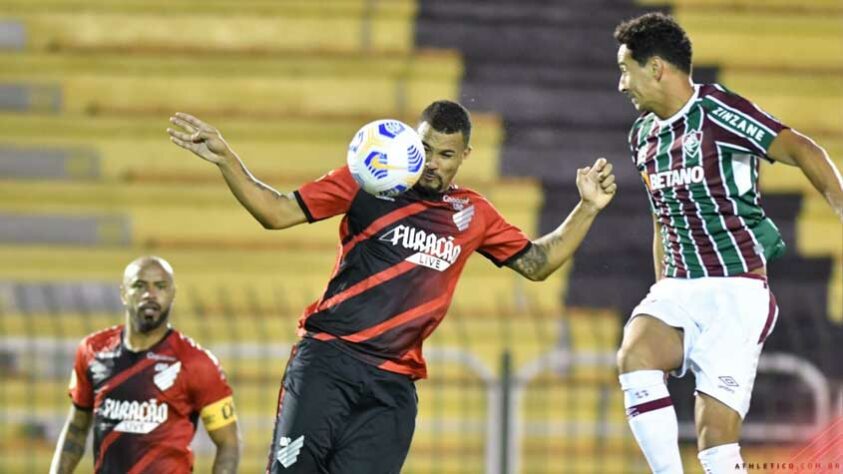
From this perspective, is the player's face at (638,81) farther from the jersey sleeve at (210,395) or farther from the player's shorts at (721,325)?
the jersey sleeve at (210,395)

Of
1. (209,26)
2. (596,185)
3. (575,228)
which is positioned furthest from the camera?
(209,26)

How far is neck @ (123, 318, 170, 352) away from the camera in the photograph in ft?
22.8

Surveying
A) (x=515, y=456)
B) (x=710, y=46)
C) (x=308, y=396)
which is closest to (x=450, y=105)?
(x=308, y=396)

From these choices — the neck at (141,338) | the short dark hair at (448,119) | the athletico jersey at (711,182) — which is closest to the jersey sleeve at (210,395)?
the neck at (141,338)

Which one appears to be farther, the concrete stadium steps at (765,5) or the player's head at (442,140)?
the concrete stadium steps at (765,5)

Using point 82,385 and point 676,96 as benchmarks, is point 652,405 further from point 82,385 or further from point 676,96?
point 82,385

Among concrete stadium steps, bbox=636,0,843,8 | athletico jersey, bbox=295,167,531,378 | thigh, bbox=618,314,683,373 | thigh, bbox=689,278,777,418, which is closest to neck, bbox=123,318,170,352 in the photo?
athletico jersey, bbox=295,167,531,378

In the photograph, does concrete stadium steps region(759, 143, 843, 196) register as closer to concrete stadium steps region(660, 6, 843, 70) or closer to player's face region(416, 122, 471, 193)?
concrete stadium steps region(660, 6, 843, 70)

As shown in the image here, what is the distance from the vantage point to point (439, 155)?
19.0 ft

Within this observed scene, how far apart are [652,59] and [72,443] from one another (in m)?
3.14

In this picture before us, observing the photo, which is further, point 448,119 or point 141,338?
point 141,338

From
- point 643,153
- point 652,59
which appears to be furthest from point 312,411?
point 652,59

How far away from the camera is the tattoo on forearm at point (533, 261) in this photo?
20.1 feet

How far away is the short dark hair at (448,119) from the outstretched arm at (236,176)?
60cm
